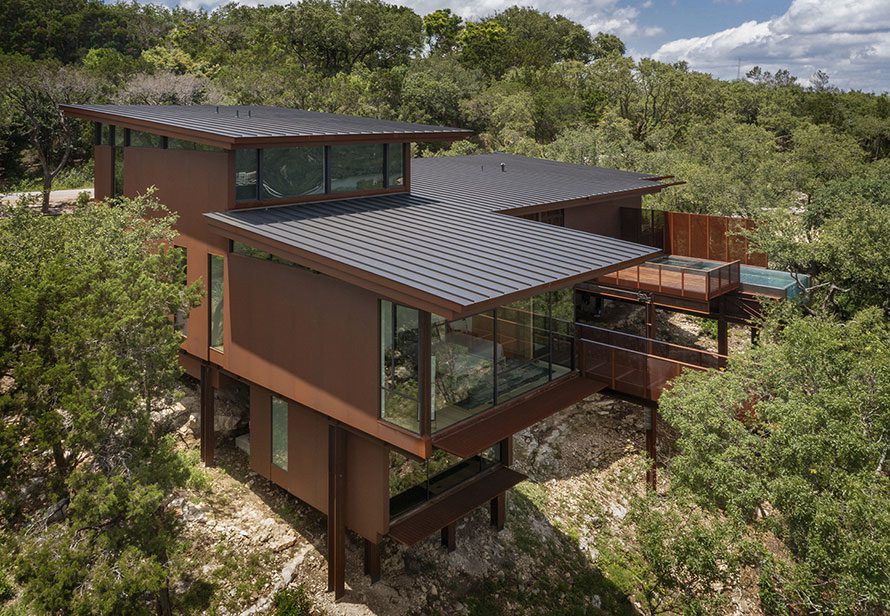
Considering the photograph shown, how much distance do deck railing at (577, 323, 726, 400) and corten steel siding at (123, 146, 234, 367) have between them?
7.78 meters

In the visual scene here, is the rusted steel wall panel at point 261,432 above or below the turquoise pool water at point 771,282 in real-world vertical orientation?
below

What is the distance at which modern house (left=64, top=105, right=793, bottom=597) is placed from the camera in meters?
11.0

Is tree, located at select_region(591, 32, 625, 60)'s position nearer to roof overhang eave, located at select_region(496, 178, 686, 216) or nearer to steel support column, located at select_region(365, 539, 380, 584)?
roof overhang eave, located at select_region(496, 178, 686, 216)

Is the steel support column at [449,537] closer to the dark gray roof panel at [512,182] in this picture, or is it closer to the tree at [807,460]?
the tree at [807,460]

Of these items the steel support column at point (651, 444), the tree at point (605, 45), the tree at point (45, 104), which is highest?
the tree at point (605, 45)

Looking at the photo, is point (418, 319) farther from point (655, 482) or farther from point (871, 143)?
point (871, 143)

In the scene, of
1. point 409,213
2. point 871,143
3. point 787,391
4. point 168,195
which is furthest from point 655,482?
point 871,143

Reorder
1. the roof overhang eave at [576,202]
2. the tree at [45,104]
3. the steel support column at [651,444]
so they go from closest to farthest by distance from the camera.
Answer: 1. the steel support column at [651,444]
2. the roof overhang eave at [576,202]
3. the tree at [45,104]

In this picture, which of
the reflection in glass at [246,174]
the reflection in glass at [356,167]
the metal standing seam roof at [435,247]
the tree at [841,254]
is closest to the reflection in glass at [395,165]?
the reflection in glass at [356,167]

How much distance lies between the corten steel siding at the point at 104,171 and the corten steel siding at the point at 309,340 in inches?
212

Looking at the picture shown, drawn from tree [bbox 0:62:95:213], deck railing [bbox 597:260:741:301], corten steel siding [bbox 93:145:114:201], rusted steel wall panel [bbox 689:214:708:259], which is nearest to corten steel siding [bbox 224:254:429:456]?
corten steel siding [bbox 93:145:114:201]

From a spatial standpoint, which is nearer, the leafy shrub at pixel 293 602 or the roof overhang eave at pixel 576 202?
the leafy shrub at pixel 293 602

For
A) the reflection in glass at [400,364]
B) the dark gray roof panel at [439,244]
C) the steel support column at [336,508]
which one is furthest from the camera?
the steel support column at [336,508]

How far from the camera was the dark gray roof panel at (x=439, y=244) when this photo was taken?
1049 centimetres
